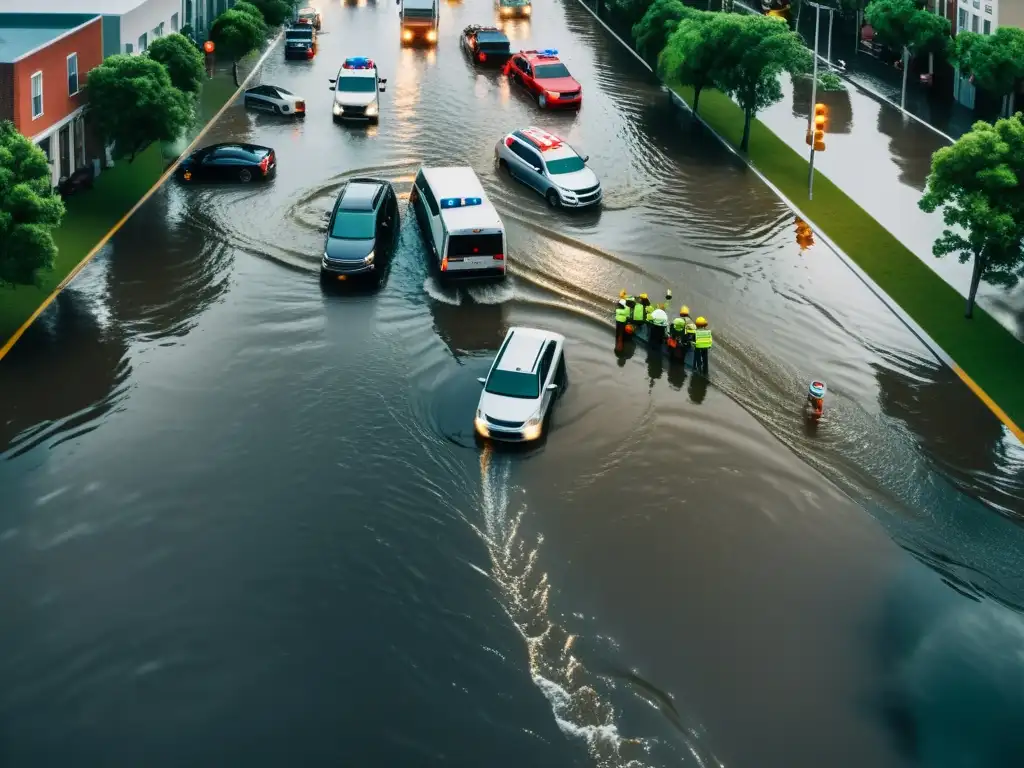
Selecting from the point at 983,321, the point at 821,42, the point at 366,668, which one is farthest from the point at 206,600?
the point at 821,42

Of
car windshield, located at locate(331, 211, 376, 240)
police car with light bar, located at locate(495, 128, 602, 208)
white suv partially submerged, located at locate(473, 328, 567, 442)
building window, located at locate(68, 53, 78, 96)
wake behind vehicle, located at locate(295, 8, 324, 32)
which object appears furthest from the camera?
wake behind vehicle, located at locate(295, 8, 324, 32)

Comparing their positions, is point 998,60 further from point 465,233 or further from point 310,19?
point 310,19

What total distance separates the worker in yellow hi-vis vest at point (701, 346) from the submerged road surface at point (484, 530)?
604 millimetres

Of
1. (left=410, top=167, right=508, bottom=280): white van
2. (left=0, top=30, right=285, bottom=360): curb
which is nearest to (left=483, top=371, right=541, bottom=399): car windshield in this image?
(left=410, top=167, right=508, bottom=280): white van

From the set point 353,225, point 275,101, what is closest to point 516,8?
point 275,101

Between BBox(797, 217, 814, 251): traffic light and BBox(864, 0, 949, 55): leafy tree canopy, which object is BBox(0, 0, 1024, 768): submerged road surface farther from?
BBox(864, 0, 949, 55): leafy tree canopy

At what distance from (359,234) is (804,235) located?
619 inches

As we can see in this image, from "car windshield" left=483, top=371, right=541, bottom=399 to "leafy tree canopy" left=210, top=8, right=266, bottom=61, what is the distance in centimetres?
3974

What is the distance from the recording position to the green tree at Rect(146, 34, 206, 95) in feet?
152

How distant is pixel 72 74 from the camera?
41.1 m

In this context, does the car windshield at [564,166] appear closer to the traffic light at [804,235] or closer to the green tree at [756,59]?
the traffic light at [804,235]

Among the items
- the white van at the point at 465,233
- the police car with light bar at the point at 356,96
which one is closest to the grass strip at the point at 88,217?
the police car with light bar at the point at 356,96

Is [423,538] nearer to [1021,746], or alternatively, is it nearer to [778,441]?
[778,441]

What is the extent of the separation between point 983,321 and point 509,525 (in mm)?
17351
